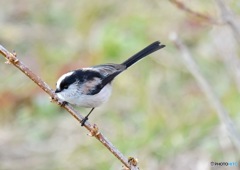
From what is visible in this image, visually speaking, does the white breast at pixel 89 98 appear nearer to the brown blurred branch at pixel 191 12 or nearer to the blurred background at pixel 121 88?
the brown blurred branch at pixel 191 12

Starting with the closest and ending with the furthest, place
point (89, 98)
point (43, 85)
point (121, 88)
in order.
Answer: point (43, 85), point (89, 98), point (121, 88)

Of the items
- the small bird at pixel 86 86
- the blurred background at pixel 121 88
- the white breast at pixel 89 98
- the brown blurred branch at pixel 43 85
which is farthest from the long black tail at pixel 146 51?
the brown blurred branch at pixel 43 85

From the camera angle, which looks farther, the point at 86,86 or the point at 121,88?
the point at 121,88

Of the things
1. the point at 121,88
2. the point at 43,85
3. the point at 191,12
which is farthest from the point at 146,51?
the point at 121,88

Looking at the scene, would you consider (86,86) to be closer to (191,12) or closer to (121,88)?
(191,12)

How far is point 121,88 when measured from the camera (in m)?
5.06

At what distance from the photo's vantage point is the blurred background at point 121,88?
13.9 feet

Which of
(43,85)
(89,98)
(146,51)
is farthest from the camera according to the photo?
(146,51)

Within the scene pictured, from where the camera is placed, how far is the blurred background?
423 cm

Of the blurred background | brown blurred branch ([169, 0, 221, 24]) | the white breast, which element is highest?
the blurred background

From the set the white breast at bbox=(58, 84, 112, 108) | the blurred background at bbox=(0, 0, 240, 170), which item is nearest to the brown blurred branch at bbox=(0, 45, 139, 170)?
the white breast at bbox=(58, 84, 112, 108)

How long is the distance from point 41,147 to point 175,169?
1.03 meters

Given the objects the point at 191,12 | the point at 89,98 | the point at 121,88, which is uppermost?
the point at 121,88

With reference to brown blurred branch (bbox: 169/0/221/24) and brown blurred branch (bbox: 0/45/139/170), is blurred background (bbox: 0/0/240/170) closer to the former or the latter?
brown blurred branch (bbox: 169/0/221/24)
